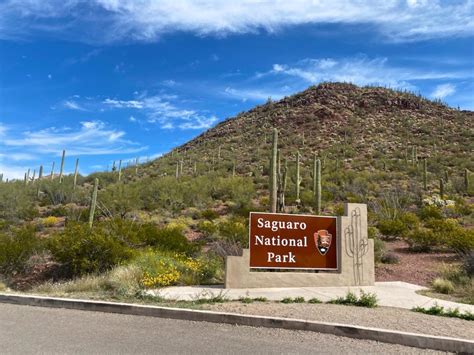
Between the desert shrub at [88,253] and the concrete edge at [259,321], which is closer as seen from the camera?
the concrete edge at [259,321]

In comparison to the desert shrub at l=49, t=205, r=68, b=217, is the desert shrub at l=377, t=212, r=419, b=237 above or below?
below

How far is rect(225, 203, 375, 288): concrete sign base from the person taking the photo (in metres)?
11.5

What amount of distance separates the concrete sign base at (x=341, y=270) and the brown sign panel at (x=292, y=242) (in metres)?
0.20

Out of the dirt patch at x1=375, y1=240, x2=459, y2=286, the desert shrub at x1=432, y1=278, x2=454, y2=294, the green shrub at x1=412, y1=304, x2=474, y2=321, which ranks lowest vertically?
the green shrub at x1=412, y1=304, x2=474, y2=321

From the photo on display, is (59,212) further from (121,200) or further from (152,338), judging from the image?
(152,338)

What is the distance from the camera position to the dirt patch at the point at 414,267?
14164 mm

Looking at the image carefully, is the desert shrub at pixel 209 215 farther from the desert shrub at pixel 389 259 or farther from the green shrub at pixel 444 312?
the green shrub at pixel 444 312

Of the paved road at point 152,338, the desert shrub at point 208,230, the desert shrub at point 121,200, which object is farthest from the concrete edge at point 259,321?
the desert shrub at point 121,200

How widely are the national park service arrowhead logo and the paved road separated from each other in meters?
5.47

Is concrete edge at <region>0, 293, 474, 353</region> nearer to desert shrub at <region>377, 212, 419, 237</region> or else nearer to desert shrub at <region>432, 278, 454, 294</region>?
desert shrub at <region>432, 278, 454, 294</region>

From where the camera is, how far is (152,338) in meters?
6.72

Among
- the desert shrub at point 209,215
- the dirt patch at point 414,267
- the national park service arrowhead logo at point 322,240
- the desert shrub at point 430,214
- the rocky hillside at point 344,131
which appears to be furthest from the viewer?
the rocky hillside at point 344,131

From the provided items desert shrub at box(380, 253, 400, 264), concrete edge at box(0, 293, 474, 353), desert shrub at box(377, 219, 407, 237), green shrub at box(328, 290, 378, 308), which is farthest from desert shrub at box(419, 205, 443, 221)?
concrete edge at box(0, 293, 474, 353)

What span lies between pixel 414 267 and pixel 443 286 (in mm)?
3894
